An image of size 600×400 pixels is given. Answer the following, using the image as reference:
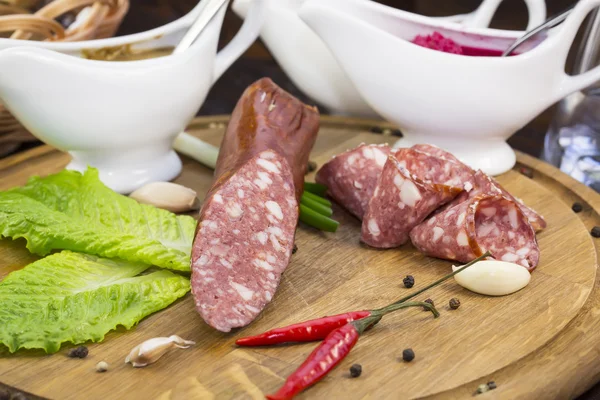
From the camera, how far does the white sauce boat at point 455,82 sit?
2.48 m

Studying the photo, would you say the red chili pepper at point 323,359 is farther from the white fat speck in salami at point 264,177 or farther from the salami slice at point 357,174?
the salami slice at point 357,174

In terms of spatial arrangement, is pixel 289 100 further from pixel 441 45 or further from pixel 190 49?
pixel 441 45

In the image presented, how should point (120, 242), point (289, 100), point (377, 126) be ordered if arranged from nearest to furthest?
1. point (120, 242)
2. point (289, 100)
3. point (377, 126)

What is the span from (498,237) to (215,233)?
77 centimetres

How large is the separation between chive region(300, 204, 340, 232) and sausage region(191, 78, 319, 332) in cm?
8

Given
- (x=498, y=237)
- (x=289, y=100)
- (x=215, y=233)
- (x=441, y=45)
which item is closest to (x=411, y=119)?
(x=441, y=45)

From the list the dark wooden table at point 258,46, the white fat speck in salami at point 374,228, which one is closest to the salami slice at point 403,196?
the white fat speck in salami at point 374,228

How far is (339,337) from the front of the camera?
1729 mm

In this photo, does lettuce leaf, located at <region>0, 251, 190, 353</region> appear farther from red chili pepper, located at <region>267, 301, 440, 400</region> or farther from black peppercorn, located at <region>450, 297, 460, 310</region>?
black peppercorn, located at <region>450, 297, 460, 310</region>

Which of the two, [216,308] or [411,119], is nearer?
[216,308]

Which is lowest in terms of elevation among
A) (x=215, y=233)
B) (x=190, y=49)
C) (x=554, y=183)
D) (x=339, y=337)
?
(x=554, y=183)

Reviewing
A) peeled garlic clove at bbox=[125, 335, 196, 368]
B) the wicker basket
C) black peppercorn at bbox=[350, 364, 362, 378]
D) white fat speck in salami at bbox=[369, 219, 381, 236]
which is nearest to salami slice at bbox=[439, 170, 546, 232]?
white fat speck in salami at bbox=[369, 219, 381, 236]

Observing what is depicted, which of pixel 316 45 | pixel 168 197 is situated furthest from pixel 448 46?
pixel 168 197

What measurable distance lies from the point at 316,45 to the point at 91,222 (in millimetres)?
1160
